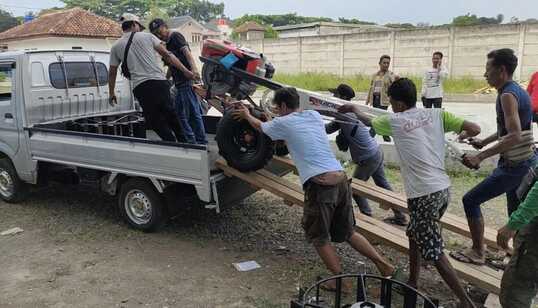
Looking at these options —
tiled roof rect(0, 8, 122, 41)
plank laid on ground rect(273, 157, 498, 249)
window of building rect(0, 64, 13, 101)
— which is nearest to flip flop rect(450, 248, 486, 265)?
plank laid on ground rect(273, 157, 498, 249)

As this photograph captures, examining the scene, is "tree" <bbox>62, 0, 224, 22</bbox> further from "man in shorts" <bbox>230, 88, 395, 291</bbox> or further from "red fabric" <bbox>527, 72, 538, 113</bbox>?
"man in shorts" <bbox>230, 88, 395, 291</bbox>

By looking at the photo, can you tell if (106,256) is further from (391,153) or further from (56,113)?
(391,153)

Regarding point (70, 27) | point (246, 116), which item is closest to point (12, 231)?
point (246, 116)

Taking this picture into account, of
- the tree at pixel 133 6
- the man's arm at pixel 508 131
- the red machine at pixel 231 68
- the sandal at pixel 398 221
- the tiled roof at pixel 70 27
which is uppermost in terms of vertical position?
the tree at pixel 133 6

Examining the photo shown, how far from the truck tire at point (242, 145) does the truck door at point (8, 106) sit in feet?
8.97

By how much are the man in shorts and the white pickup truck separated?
1032 millimetres

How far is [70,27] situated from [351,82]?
2125 centimetres

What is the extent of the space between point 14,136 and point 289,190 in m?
3.54

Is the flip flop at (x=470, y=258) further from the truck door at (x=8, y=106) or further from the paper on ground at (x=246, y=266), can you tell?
the truck door at (x=8, y=106)

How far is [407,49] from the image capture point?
22281 mm

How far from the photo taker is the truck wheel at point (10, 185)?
5795mm

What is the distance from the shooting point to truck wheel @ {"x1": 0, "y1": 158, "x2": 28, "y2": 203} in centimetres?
579

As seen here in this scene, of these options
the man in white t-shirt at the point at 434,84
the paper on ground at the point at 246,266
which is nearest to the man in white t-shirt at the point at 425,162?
the paper on ground at the point at 246,266

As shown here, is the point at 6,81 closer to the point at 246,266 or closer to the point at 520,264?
the point at 246,266
